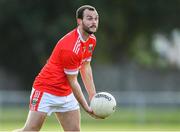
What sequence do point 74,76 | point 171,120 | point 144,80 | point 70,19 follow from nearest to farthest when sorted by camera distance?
point 74,76
point 171,120
point 70,19
point 144,80

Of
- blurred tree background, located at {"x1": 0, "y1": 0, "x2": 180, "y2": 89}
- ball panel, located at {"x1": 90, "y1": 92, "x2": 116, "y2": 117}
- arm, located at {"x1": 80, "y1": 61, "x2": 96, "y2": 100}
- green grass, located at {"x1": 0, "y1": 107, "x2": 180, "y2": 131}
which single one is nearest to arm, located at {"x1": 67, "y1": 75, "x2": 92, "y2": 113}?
ball panel, located at {"x1": 90, "y1": 92, "x2": 116, "y2": 117}

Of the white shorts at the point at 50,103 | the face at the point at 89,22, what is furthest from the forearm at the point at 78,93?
the face at the point at 89,22

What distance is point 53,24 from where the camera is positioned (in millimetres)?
31828

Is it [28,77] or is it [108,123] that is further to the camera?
[28,77]

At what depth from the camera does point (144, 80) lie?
42.1 meters

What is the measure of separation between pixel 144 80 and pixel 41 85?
102 feet

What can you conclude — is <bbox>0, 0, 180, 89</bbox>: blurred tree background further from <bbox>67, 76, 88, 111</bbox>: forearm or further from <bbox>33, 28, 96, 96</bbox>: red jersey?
<bbox>67, 76, 88, 111</bbox>: forearm

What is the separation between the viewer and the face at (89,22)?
35.7 feet

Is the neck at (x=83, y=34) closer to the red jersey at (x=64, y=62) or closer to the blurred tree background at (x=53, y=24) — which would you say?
the red jersey at (x=64, y=62)

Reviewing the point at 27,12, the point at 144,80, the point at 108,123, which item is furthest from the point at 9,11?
the point at 144,80

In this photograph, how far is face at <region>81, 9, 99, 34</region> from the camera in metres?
10.9

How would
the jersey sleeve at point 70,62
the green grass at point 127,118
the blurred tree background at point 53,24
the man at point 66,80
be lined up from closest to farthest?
the jersey sleeve at point 70,62 < the man at point 66,80 < the green grass at point 127,118 < the blurred tree background at point 53,24

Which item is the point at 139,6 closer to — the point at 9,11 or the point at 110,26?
the point at 110,26

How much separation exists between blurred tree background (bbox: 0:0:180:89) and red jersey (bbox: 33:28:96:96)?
65.0ft
